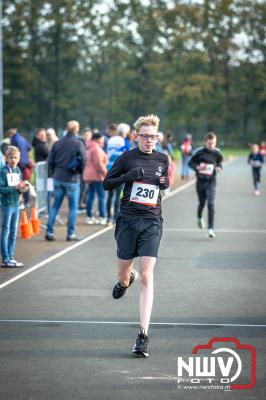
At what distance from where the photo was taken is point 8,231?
1316 cm

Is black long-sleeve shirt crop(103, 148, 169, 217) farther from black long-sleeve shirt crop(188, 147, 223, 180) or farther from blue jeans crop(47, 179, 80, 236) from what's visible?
black long-sleeve shirt crop(188, 147, 223, 180)

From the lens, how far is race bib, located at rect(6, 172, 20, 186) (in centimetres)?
1315

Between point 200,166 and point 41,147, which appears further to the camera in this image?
point 41,147

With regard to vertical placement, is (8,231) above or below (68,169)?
below

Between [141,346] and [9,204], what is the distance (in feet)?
18.9

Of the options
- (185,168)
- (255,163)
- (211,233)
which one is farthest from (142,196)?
(185,168)

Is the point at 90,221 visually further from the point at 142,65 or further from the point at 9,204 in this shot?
the point at 142,65

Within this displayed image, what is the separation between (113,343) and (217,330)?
1.03 m

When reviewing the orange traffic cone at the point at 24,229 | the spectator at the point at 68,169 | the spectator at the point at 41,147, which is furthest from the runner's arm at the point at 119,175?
the spectator at the point at 41,147

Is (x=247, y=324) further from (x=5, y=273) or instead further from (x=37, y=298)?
(x=5, y=273)

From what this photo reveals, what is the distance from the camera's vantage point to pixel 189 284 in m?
11.5

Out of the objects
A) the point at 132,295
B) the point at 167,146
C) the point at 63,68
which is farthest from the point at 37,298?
the point at 63,68

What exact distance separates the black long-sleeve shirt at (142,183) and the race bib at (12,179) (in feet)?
16.0

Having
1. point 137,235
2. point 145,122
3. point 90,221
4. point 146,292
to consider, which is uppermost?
point 145,122
